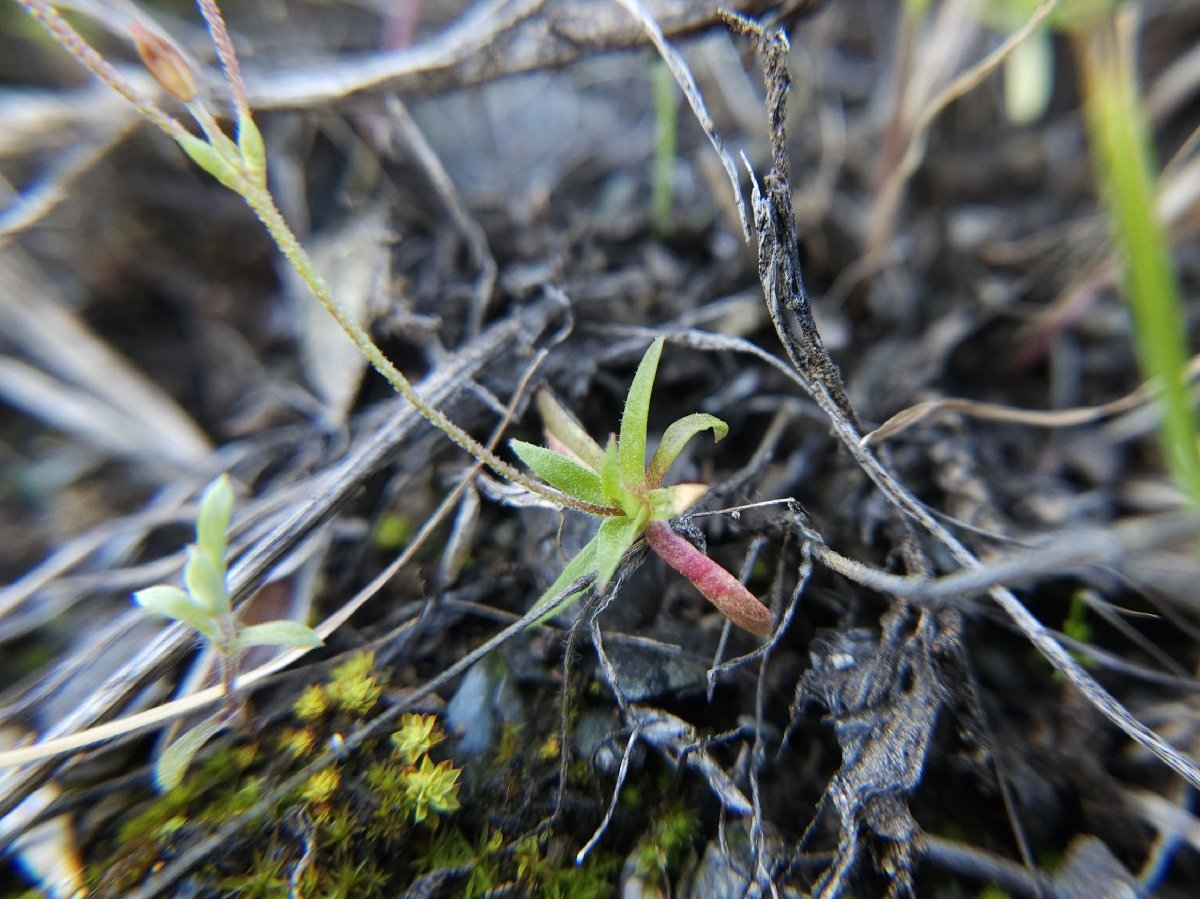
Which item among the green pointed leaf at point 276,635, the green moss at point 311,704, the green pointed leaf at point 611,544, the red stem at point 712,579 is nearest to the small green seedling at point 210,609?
the green pointed leaf at point 276,635

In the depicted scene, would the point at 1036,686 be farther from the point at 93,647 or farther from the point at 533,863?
the point at 93,647

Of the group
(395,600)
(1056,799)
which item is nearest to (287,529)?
(395,600)

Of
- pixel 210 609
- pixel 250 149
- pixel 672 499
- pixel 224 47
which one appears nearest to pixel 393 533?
pixel 210 609

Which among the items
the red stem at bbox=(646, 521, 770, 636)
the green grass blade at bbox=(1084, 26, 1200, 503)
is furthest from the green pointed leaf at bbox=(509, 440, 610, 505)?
the green grass blade at bbox=(1084, 26, 1200, 503)

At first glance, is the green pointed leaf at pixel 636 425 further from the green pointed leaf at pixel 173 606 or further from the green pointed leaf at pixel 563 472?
the green pointed leaf at pixel 173 606

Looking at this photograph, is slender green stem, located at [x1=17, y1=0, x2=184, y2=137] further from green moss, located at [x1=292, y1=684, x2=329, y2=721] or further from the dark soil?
green moss, located at [x1=292, y1=684, x2=329, y2=721]

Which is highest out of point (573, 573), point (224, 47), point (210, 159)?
point (224, 47)

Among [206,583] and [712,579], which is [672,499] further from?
[206,583]
